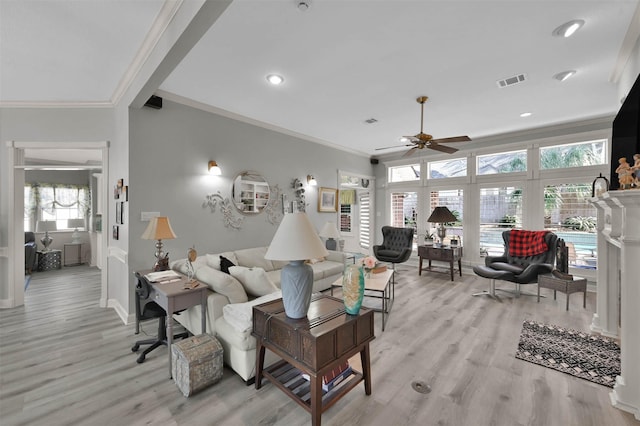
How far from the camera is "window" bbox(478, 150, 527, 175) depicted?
5.34 meters

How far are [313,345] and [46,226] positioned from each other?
8336 millimetres

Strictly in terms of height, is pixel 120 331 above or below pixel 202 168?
below

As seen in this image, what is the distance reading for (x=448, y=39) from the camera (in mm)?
2443

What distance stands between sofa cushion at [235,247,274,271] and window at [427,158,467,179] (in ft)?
14.4

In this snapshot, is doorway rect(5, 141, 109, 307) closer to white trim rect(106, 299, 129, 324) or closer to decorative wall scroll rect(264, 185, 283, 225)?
white trim rect(106, 299, 129, 324)

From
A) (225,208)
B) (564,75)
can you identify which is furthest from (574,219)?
(225,208)

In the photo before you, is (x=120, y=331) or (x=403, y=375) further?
(x=120, y=331)

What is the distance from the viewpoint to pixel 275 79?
3.15 meters

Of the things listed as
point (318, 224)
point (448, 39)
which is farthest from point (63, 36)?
point (318, 224)

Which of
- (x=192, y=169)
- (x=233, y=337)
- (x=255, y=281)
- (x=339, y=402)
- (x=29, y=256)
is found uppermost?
(x=192, y=169)

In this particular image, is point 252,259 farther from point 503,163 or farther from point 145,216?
point 503,163

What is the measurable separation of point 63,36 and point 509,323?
5325 millimetres

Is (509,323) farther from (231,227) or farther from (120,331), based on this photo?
(120,331)

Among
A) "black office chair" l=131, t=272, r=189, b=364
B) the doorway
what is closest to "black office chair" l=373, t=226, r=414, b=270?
"black office chair" l=131, t=272, r=189, b=364
